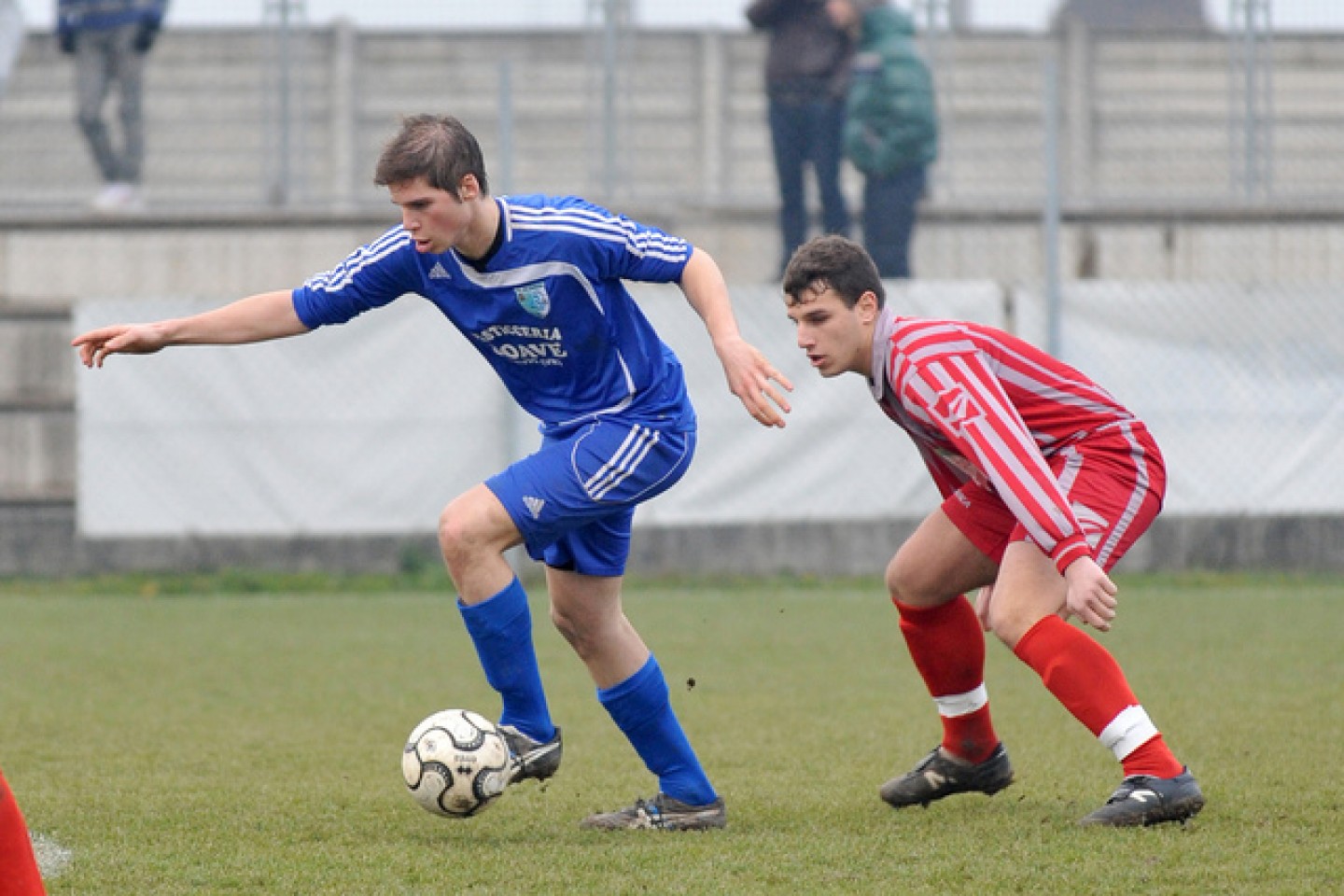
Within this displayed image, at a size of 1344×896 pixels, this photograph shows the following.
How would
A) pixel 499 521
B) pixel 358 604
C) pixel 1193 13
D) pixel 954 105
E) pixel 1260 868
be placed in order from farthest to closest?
pixel 1193 13 → pixel 954 105 → pixel 358 604 → pixel 499 521 → pixel 1260 868

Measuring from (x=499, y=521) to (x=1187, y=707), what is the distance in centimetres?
311

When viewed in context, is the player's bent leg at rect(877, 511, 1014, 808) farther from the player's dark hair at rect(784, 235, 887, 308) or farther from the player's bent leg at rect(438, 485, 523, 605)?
the player's bent leg at rect(438, 485, 523, 605)

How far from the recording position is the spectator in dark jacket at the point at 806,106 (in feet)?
35.6

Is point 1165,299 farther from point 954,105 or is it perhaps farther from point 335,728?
point 335,728

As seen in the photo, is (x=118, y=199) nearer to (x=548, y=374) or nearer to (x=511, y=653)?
(x=548, y=374)

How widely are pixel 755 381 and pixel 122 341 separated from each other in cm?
167

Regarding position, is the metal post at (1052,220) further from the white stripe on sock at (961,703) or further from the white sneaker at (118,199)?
the white stripe on sock at (961,703)

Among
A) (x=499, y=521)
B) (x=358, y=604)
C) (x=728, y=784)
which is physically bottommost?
(x=358, y=604)

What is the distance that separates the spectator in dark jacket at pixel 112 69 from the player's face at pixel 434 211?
7.65m

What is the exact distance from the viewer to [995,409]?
14.1 ft

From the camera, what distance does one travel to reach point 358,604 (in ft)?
32.8

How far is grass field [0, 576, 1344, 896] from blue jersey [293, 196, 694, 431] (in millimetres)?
1119

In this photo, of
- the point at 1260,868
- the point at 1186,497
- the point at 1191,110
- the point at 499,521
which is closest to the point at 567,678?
the point at 499,521

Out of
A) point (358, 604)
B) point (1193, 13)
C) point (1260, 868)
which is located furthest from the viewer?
point (1193, 13)
